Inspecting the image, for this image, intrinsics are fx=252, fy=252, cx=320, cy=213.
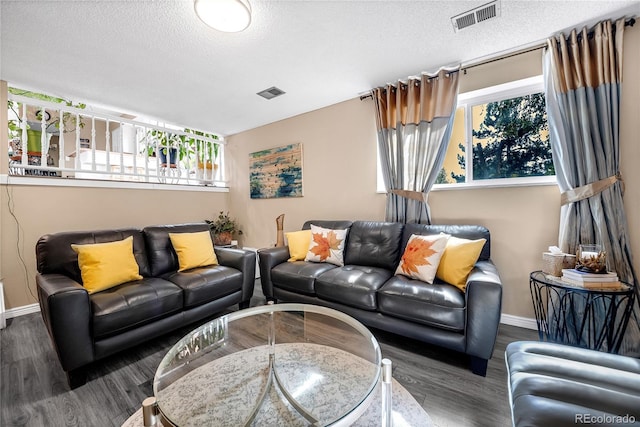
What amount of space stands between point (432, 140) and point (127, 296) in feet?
9.83

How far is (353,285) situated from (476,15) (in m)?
2.23

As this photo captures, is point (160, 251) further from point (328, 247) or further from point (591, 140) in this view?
point (591, 140)

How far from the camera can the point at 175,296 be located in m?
2.07

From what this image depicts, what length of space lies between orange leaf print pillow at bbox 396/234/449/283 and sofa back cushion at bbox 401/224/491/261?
0.19 m

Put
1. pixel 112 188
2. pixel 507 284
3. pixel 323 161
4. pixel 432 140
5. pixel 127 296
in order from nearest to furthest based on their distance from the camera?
pixel 127 296 → pixel 507 284 → pixel 432 140 → pixel 112 188 → pixel 323 161

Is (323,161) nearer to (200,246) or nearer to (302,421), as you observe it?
(200,246)

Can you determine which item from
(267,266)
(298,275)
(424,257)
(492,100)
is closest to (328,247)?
(298,275)

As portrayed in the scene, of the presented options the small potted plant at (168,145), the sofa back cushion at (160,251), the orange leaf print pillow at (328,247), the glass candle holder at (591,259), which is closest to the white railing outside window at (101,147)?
the small potted plant at (168,145)

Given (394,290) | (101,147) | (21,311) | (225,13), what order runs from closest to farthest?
(225,13), (394,290), (21,311), (101,147)

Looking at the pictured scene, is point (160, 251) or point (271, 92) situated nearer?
point (160, 251)

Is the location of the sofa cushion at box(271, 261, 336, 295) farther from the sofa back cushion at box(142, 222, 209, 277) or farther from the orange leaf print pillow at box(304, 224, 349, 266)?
the sofa back cushion at box(142, 222, 209, 277)

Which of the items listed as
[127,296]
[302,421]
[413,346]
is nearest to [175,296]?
[127,296]

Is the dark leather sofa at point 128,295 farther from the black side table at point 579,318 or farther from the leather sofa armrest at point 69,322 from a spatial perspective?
the black side table at point 579,318

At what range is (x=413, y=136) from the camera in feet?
8.91
